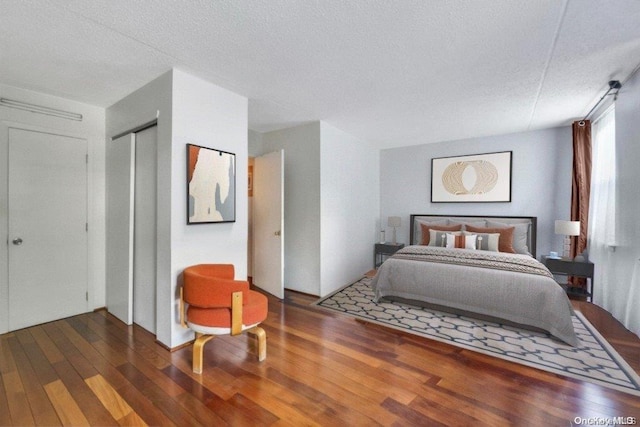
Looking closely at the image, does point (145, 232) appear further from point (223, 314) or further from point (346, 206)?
point (346, 206)

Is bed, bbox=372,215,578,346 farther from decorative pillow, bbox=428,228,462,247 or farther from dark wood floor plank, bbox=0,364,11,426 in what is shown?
dark wood floor plank, bbox=0,364,11,426

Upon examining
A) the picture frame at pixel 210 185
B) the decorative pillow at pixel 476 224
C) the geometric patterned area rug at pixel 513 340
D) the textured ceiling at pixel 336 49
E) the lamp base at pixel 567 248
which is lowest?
the geometric patterned area rug at pixel 513 340

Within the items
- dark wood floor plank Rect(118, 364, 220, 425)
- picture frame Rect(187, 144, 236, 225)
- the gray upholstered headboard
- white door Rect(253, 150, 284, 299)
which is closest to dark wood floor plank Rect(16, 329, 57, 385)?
dark wood floor plank Rect(118, 364, 220, 425)

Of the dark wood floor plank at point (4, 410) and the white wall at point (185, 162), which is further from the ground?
the white wall at point (185, 162)

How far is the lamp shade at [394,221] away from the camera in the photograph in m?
5.46

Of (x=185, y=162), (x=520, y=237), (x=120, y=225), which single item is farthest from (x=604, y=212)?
(x=120, y=225)

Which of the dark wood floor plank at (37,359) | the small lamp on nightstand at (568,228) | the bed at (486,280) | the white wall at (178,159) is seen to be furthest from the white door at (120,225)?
the small lamp on nightstand at (568,228)

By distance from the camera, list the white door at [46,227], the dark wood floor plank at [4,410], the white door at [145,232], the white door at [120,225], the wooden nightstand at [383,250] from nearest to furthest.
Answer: the dark wood floor plank at [4,410] → the white door at [145,232] → the white door at [46,227] → the white door at [120,225] → the wooden nightstand at [383,250]

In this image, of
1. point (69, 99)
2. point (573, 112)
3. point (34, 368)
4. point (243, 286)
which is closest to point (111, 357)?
point (34, 368)

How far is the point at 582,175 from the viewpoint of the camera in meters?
4.04

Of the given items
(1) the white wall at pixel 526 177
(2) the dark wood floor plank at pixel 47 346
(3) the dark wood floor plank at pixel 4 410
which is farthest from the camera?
(1) the white wall at pixel 526 177

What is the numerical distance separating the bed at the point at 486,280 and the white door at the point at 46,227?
3.70 metres

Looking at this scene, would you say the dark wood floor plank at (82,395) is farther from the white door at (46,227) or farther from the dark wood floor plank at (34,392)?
the white door at (46,227)

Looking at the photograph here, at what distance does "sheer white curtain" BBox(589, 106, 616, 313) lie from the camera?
3252 millimetres
